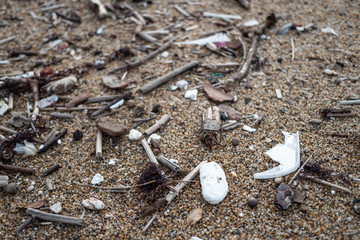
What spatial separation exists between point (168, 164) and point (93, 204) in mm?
1132

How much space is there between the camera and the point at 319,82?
15.7ft

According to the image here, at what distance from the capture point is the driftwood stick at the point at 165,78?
15.9 feet

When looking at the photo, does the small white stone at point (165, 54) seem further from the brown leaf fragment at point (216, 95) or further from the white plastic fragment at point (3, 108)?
the white plastic fragment at point (3, 108)

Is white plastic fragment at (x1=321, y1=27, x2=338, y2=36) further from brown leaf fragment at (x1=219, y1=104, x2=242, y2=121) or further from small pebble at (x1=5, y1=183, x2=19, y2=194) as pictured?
small pebble at (x1=5, y1=183, x2=19, y2=194)

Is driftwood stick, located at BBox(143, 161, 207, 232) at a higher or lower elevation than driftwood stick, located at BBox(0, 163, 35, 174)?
higher

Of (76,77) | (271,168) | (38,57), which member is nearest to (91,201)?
(271,168)

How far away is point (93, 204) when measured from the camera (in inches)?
133

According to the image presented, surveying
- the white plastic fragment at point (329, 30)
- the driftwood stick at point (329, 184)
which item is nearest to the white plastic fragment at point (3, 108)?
the driftwood stick at point (329, 184)

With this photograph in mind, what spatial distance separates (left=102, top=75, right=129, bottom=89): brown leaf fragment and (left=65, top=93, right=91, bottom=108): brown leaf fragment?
1.38ft

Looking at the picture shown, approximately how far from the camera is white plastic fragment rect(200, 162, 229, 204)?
329 centimetres

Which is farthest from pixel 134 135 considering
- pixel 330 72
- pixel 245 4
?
pixel 245 4

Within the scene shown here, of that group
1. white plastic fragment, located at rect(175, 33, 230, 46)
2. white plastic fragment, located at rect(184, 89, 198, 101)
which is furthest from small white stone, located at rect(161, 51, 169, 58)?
white plastic fragment, located at rect(184, 89, 198, 101)

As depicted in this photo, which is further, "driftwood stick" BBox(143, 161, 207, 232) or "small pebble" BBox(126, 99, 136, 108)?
"small pebble" BBox(126, 99, 136, 108)

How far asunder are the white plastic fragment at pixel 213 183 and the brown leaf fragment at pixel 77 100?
2673 mm
